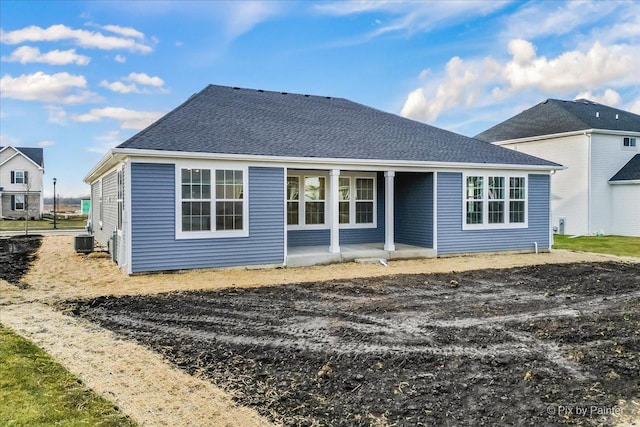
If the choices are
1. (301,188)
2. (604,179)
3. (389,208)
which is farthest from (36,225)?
(604,179)

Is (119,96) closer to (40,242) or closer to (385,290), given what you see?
(40,242)

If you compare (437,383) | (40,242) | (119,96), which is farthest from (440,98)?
(437,383)

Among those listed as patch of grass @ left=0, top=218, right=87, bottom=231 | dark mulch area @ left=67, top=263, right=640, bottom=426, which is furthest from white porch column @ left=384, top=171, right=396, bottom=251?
patch of grass @ left=0, top=218, right=87, bottom=231

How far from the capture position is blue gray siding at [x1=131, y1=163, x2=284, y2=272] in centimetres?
1065

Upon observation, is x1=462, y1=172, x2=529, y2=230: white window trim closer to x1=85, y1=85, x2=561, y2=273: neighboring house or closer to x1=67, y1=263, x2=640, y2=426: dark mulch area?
x1=85, y1=85, x2=561, y2=273: neighboring house

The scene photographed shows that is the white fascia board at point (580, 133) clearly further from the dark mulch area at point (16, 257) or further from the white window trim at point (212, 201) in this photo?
the dark mulch area at point (16, 257)

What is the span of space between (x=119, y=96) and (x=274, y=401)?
23757 millimetres

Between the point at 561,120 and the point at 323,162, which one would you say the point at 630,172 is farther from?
the point at 323,162

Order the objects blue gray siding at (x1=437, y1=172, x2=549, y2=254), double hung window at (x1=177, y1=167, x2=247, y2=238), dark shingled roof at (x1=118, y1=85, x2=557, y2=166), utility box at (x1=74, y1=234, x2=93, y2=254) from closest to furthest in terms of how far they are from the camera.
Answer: double hung window at (x1=177, y1=167, x2=247, y2=238) → dark shingled roof at (x1=118, y1=85, x2=557, y2=166) → blue gray siding at (x1=437, y1=172, x2=549, y2=254) → utility box at (x1=74, y1=234, x2=93, y2=254)

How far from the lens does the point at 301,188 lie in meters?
14.7

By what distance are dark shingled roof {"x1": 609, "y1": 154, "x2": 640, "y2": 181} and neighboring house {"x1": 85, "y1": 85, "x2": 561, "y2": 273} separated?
9780mm

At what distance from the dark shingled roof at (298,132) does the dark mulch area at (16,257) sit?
4377 mm

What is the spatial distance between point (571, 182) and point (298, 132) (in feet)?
54.2

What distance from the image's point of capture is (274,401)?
3963mm
